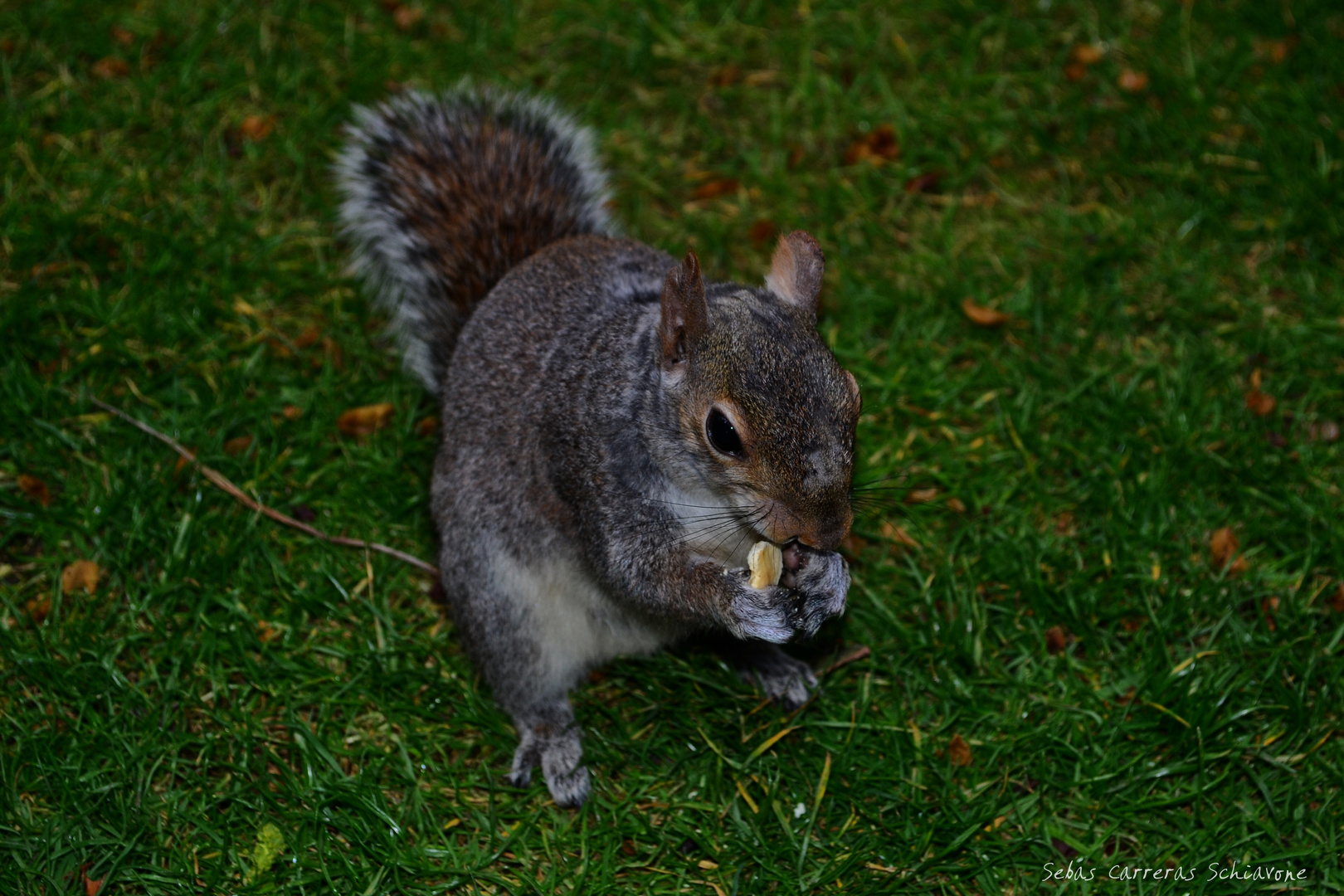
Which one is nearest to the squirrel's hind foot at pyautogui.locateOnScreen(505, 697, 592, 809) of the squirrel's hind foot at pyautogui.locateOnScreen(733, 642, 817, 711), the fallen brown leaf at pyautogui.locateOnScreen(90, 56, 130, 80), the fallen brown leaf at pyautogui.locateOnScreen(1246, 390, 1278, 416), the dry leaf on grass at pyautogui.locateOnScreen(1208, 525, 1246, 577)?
the squirrel's hind foot at pyautogui.locateOnScreen(733, 642, 817, 711)

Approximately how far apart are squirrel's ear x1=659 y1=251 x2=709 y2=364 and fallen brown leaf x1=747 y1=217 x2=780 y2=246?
5.28 ft

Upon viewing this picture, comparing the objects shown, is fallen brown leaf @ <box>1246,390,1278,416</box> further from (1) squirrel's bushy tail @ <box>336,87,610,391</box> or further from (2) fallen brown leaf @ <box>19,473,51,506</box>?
(2) fallen brown leaf @ <box>19,473,51,506</box>

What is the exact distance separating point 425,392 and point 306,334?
0.43 meters

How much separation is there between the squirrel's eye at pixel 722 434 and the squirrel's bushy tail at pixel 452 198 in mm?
1120

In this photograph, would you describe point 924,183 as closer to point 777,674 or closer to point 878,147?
point 878,147

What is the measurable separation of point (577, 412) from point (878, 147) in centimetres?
208

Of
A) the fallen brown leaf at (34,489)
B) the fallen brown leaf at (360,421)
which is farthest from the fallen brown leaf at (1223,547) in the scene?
the fallen brown leaf at (34,489)

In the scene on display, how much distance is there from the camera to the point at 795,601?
237 cm

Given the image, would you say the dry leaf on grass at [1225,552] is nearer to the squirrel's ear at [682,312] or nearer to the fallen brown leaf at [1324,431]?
the fallen brown leaf at [1324,431]

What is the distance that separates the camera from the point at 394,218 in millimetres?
3215

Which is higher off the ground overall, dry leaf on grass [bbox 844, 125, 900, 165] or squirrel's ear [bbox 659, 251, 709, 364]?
squirrel's ear [bbox 659, 251, 709, 364]

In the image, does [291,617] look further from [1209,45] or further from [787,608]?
[1209,45]

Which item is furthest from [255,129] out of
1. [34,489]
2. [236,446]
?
[34,489]

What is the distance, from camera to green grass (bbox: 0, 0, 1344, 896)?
8.66ft
